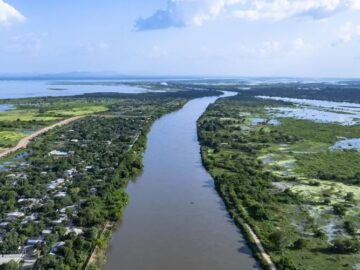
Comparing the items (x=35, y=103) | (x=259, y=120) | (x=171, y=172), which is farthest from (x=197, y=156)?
(x=35, y=103)

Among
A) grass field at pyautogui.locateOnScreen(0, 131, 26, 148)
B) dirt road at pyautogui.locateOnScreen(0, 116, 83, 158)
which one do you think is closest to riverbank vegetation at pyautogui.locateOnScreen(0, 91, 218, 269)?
dirt road at pyautogui.locateOnScreen(0, 116, 83, 158)

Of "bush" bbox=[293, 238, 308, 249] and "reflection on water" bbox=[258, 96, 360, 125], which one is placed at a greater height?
"bush" bbox=[293, 238, 308, 249]

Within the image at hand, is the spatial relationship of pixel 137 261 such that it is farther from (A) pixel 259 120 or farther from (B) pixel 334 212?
(A) pixel 259 120

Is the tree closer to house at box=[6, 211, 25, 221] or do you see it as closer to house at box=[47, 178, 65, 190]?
house at box=[6, 211, 25, 221]

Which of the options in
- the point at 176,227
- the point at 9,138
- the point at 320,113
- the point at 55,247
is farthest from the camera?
the point at 320,113

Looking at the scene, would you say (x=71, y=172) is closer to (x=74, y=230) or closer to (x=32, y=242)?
(x=74, y=230)

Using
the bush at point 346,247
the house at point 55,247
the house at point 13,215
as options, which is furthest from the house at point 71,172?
the bush at point 346,247

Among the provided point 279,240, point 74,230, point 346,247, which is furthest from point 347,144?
point 74,230
